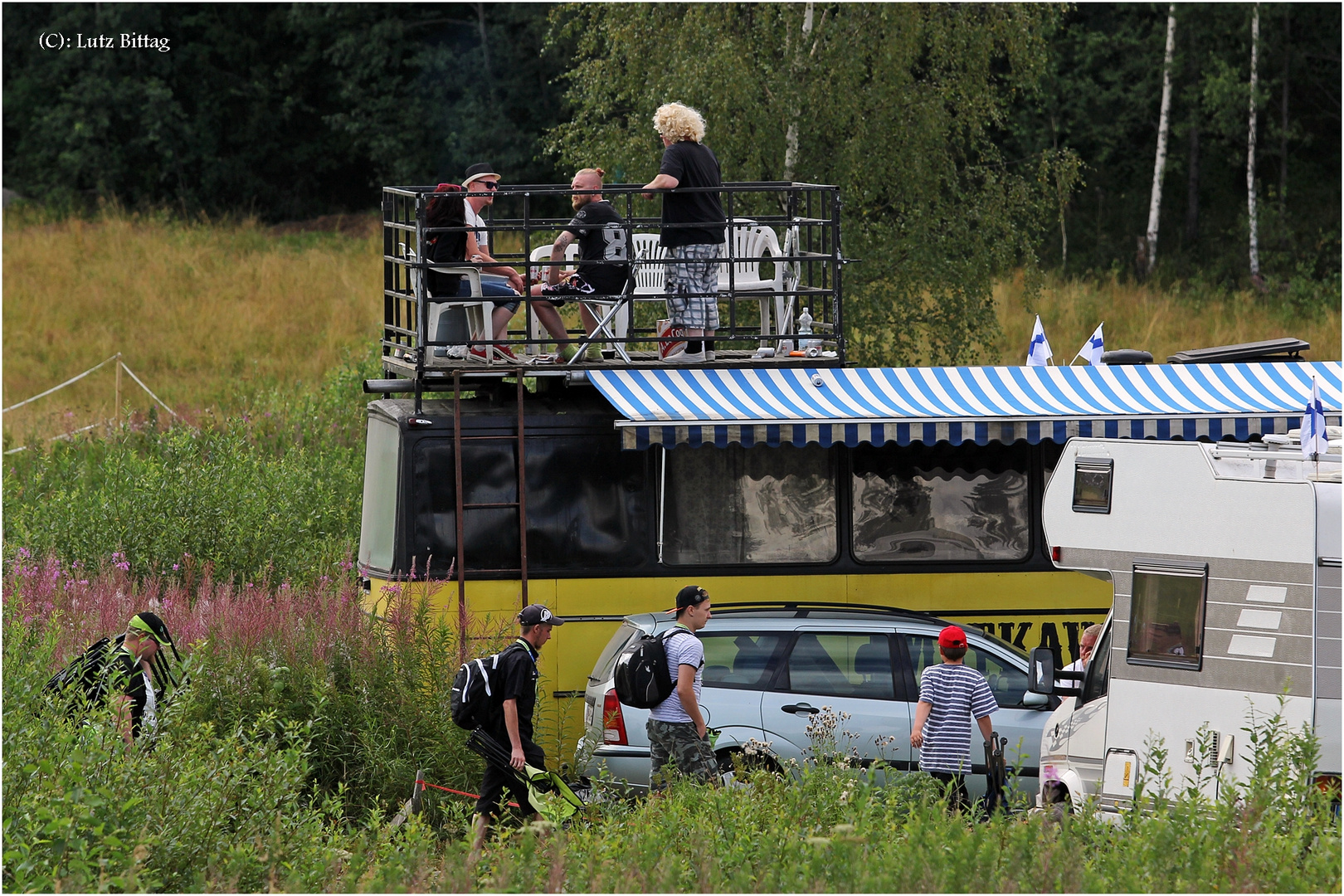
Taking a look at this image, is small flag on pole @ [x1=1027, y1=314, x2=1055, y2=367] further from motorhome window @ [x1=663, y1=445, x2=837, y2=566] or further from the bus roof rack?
the bus roof rack

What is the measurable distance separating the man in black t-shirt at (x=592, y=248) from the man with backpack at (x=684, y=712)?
332cm

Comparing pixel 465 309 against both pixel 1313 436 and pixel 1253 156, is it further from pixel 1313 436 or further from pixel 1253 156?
pixel 1253 156

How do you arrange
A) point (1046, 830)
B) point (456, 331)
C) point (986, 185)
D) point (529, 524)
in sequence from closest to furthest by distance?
point (1046, 830)
point (529, 524)
point (456, 331)
point (986, 185)

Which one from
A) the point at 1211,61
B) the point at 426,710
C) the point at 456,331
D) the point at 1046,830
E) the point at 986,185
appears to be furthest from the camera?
the point at 1211,61

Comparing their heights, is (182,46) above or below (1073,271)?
above

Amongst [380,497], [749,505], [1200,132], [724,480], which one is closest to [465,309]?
[380,497]

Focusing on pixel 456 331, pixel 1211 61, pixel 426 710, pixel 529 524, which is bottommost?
pixel 426 710

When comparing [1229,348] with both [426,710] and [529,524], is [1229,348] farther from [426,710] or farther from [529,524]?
[426,710]

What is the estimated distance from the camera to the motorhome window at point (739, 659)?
8.85 meters

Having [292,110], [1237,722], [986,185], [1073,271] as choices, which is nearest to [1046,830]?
[1237,722]

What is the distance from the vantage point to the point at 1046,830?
5.86 metres

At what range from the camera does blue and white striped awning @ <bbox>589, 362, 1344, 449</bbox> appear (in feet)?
31.9

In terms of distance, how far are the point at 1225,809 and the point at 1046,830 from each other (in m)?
0.74

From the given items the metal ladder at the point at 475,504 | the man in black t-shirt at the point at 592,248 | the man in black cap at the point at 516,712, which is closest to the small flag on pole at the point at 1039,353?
the man in black t-shirt at the point at 592,248
